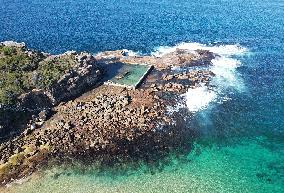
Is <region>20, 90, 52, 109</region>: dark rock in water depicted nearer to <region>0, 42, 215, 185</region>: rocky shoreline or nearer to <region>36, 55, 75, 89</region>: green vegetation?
<region>0, 42, 215, 185</region>: rocky shoreline

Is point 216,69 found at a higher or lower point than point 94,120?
higher

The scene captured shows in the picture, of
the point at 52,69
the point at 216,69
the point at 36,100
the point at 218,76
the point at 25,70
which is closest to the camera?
the point at 36,100

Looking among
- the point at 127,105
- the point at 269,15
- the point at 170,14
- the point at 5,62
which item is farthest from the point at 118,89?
the point at 269,15

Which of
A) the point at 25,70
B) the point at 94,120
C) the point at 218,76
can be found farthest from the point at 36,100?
the point at 218,76

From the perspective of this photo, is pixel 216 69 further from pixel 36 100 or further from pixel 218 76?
pixel 36 100

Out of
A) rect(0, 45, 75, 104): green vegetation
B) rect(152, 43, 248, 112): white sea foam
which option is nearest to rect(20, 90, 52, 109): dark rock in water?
rect(0, 45, 75, 104): green vegetation

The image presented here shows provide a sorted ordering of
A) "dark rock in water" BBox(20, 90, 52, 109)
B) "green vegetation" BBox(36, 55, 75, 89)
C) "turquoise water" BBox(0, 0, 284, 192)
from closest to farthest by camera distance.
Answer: "turquoise water" BBox(0, 0, 284, 192) < "dark rock in water" BBox(20, 90, 52, 109) < "green vegetation" BBox(36, 55, 75, 89)
